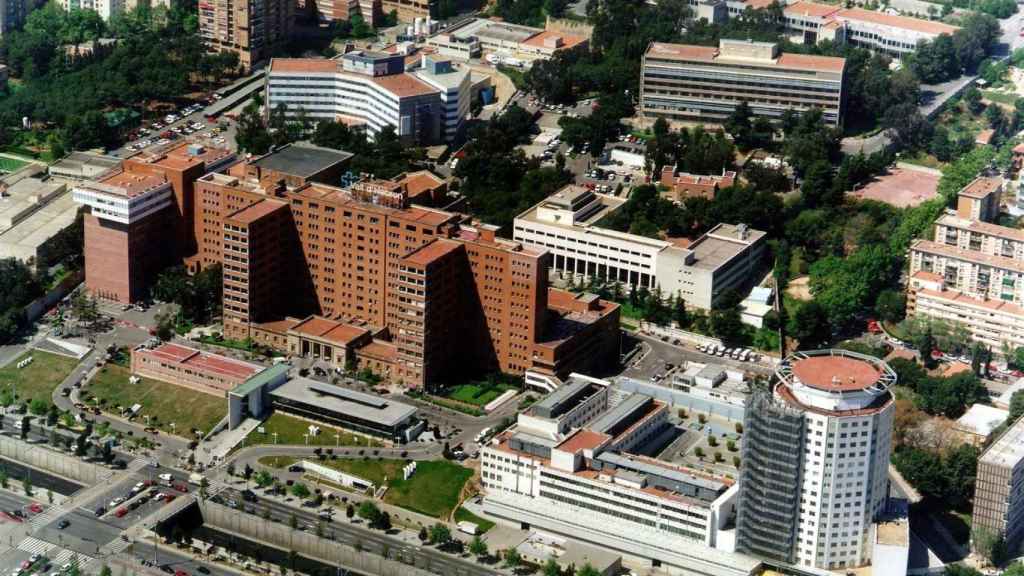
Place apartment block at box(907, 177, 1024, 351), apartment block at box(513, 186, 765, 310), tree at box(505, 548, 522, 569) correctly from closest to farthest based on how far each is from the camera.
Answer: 1. tree at box(505, 548, 522, 569)
2. apartment block at box(907, 177, 1024, 351)
3. apartment block at box(513, 186, 765, 310)

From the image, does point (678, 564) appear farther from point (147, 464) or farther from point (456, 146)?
point (456, 146)

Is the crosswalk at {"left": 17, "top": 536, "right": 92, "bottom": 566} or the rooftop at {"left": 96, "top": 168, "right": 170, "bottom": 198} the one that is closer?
the crosswalk at {"left": 17, "top": 536, "right": 92, "bottom": 566}

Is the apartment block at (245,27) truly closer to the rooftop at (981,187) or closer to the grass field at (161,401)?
the grass field at (161,401)

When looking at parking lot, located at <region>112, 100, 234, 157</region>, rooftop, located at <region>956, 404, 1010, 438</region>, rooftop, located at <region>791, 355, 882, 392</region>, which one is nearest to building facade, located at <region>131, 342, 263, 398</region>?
parking lot, located at <region>112, 100, 234, 157</region>

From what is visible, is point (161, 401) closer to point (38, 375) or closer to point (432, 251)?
point (38, 375)

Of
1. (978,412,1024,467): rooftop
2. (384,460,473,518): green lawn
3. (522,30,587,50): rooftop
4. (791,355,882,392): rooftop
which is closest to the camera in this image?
(791,355,882,392): rooftop

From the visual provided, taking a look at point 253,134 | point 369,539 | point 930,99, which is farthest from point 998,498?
point 253,134

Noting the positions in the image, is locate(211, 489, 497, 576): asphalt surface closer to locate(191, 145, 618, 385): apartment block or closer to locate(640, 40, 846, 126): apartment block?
locate(191, 145, 618, 385): apartment block
